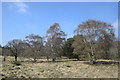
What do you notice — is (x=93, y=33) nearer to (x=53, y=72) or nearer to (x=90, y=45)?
(x=90, y=45)

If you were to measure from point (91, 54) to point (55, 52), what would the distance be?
7.29m

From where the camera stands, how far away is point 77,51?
2031 cm

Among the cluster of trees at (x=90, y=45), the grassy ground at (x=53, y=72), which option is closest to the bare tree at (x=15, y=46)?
the cluster of trees at (x=90, y=45)

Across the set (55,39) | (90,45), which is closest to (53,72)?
(90,45)

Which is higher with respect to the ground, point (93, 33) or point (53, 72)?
point (93, 33)

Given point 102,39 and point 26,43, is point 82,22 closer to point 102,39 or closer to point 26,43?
point 102,39

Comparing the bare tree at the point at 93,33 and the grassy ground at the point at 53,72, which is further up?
the bare tree at the point at 93,33

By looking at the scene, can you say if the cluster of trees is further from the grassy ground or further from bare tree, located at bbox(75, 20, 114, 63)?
the grassy ground

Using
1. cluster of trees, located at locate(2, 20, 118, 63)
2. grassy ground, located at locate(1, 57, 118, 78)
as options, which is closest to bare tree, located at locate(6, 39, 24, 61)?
cluster of trees, located at locate(2, 20, 118, 63)

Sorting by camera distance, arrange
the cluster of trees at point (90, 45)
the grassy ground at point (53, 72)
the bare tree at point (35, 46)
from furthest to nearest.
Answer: the bare tree at point (35, 46), the cluster of trees at point (90, 45), the grassy ground at point (53, 72)

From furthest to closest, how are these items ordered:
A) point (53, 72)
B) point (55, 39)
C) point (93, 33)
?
point (55, 39) → point (93, 33) → point (53, 72)

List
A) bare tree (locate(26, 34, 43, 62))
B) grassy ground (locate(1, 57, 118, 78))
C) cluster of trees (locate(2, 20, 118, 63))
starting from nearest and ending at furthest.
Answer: grassy ground (locate(1, 57, 118, 78)) → cluster of trees (locate(2, 20, 118, 63)) → bare tree (locate(26, 34, 43, 62))

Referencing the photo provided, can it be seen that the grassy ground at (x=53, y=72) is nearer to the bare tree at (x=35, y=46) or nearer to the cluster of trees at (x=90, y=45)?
the cluster of trees at (x=90, y=45)

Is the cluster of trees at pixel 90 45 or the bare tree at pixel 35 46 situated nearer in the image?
the cluster of trees at pixel 90 45
